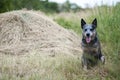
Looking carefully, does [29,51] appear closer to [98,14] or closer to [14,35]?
[14,35]

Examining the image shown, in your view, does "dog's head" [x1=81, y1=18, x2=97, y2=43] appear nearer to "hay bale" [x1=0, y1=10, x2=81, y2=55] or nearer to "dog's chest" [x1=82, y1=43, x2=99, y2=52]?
"dog's chest" [x1=82, y1=43, x2=99, y2=52]

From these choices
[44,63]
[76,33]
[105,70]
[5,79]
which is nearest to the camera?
[5,79]

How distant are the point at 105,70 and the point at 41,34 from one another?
387 centimetres

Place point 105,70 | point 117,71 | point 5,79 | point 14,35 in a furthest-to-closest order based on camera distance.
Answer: point 14,35 → point 105,70 → point 5,79 → point 117,71

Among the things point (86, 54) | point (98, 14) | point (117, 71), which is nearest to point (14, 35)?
point (98, 14)

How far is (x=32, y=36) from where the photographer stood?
13.3 metres

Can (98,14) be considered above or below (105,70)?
above

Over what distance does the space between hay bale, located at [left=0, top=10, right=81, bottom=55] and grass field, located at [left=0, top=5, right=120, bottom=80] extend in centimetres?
67

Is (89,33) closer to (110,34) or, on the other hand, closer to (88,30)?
(88,30)

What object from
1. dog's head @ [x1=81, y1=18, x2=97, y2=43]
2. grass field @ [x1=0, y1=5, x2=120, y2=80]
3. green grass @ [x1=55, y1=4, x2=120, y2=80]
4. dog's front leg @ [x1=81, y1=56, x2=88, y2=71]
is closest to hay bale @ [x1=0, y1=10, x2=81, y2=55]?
grass field @ [x1=0, y1=5, x2=120, y2=80]

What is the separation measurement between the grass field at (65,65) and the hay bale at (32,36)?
2.19 ft

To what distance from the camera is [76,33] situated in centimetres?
1523

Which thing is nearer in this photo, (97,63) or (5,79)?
(5,79)

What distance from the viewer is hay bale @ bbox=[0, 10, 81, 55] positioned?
12460mm
